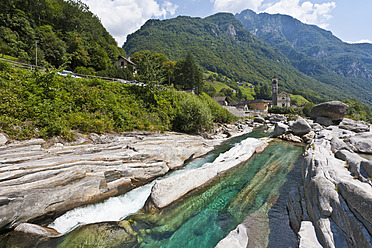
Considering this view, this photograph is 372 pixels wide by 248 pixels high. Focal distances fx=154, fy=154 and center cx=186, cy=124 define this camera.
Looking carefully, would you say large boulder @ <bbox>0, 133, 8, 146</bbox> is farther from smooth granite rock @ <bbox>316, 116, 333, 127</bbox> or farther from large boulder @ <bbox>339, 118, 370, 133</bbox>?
smooth granite rock @ <bbox>316, 116, 333, 127</bbox>

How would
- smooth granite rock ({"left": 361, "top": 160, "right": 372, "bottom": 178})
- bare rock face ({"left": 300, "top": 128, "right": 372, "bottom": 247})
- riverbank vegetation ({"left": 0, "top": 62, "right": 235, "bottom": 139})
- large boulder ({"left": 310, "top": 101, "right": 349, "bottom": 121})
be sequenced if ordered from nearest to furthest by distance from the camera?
bare rock face ({"left": 300, "top": 128, "right": 372, "bottom": 247}) → smooth granite rock ({"left": 361, "top": 160, "right": 372, "bottom": 178}) → riverbank vegetation ({"left": 0, "top": 62, "right": 235, "bottom": 139}) → large boulder ({"left": 310, "top": 101, "right": 349, "bottom": 121})

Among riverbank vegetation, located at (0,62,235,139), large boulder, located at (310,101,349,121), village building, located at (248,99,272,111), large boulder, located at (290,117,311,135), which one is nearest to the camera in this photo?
riverbank vegetation, located at (0,62,235,139)

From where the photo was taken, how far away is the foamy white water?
7.39 m

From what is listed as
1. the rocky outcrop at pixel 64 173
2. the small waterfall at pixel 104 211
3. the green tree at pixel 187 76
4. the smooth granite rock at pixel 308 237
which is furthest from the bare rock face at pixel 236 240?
the green tree at pixel 187 76

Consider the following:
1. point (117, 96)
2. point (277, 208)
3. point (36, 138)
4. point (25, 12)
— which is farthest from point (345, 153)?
point (25, 12)

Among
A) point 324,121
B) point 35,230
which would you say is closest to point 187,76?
point 324,121

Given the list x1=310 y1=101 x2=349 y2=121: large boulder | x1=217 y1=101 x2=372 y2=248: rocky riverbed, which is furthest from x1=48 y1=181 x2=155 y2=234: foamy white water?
x1=310 y1=101 x2=349 y2=121: large boulder

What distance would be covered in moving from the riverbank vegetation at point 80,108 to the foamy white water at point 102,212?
20.8 feet

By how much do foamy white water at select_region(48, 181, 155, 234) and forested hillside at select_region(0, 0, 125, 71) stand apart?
28.5 m

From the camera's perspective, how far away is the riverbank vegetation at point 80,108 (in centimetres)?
1116

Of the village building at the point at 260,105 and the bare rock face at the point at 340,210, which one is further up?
the village building at the point at 260,105

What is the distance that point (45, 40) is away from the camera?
117 ft

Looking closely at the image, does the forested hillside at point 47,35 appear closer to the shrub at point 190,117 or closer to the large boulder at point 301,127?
the shrub at point 190,117

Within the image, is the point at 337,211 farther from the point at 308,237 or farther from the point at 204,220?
the point at 204,220
